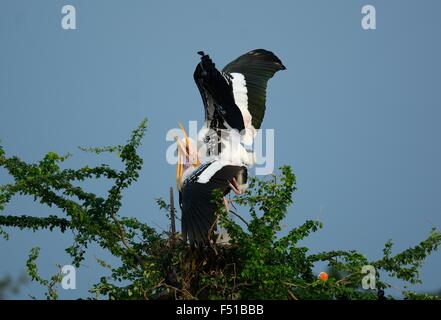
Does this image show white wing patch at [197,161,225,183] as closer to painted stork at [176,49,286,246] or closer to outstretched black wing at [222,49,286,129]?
painted stork at [176,49,286,246]

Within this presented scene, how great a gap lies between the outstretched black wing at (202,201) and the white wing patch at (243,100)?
3.68 feet

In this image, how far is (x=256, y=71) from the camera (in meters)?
16.1

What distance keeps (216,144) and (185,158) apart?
22.5 inches

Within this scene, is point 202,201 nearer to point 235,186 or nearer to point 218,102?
point 235,186

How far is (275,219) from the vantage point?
43.4 ft

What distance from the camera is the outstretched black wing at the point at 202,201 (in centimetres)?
1292

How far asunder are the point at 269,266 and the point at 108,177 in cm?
277

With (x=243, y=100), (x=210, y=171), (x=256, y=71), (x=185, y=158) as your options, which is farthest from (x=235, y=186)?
(x=256, y=71)

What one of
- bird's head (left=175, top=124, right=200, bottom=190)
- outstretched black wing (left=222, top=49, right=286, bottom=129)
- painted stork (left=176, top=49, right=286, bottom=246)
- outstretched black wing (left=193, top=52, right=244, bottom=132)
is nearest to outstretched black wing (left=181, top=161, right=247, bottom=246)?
painted stork (left=176, top=49, right=286, bottom=246)

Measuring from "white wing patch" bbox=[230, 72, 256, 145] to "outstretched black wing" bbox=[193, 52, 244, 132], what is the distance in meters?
0.38

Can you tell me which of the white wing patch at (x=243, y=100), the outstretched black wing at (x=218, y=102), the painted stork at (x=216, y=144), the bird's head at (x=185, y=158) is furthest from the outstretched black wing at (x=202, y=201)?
the white wing patch at (x=243, y=100)

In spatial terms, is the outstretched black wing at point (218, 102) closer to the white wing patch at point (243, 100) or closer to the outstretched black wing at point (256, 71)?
the white wing patch at point (243, 100)
